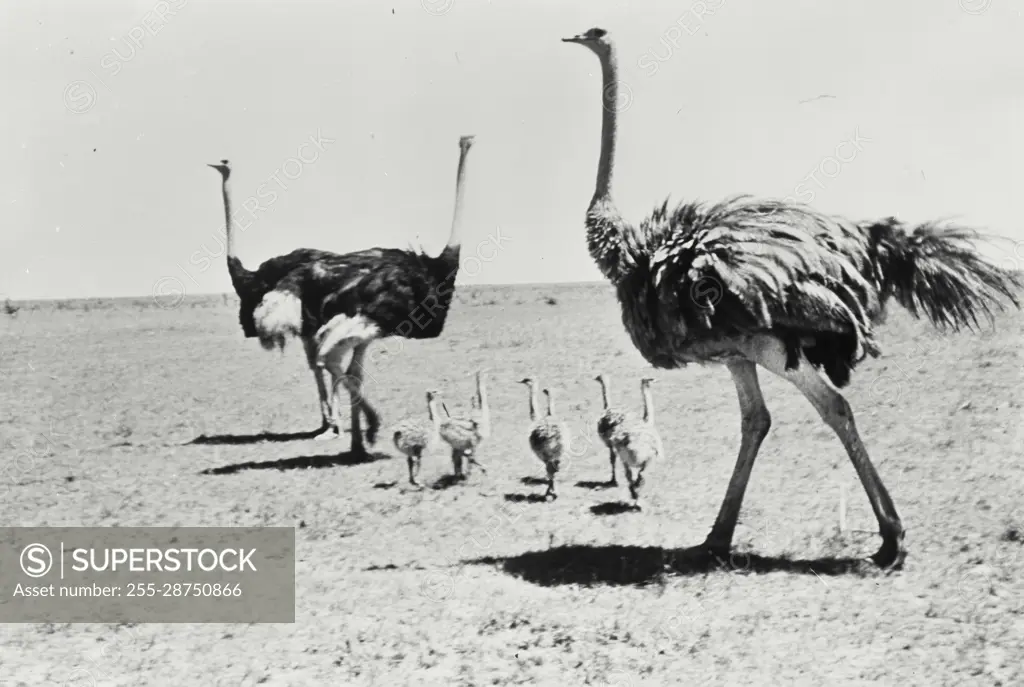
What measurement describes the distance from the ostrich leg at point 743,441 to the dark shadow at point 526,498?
1.09m

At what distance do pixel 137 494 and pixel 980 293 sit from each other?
14.6 feet

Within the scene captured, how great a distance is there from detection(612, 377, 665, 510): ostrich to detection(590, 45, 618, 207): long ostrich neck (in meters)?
1.21

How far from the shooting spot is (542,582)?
16.4ft

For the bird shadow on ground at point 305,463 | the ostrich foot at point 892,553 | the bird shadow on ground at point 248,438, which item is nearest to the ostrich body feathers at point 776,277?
the ostrich foot at point 892,553

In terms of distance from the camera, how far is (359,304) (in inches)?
268

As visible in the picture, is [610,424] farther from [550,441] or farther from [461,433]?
[461,433]

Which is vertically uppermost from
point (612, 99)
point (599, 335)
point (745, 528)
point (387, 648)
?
point (612, 99)

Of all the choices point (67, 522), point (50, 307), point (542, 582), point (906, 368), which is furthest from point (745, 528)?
point (50, 307)

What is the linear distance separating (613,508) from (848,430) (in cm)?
146

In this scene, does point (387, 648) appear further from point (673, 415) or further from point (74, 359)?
point (74, 359)

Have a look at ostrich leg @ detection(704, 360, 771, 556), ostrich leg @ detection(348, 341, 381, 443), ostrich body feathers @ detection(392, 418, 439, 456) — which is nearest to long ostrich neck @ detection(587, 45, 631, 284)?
ostrich leg @ detection(704, 360, 771, 556)

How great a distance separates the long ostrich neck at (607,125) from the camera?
535cm

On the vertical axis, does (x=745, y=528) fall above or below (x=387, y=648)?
above

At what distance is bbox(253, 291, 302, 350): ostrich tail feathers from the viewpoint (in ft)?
22.5
